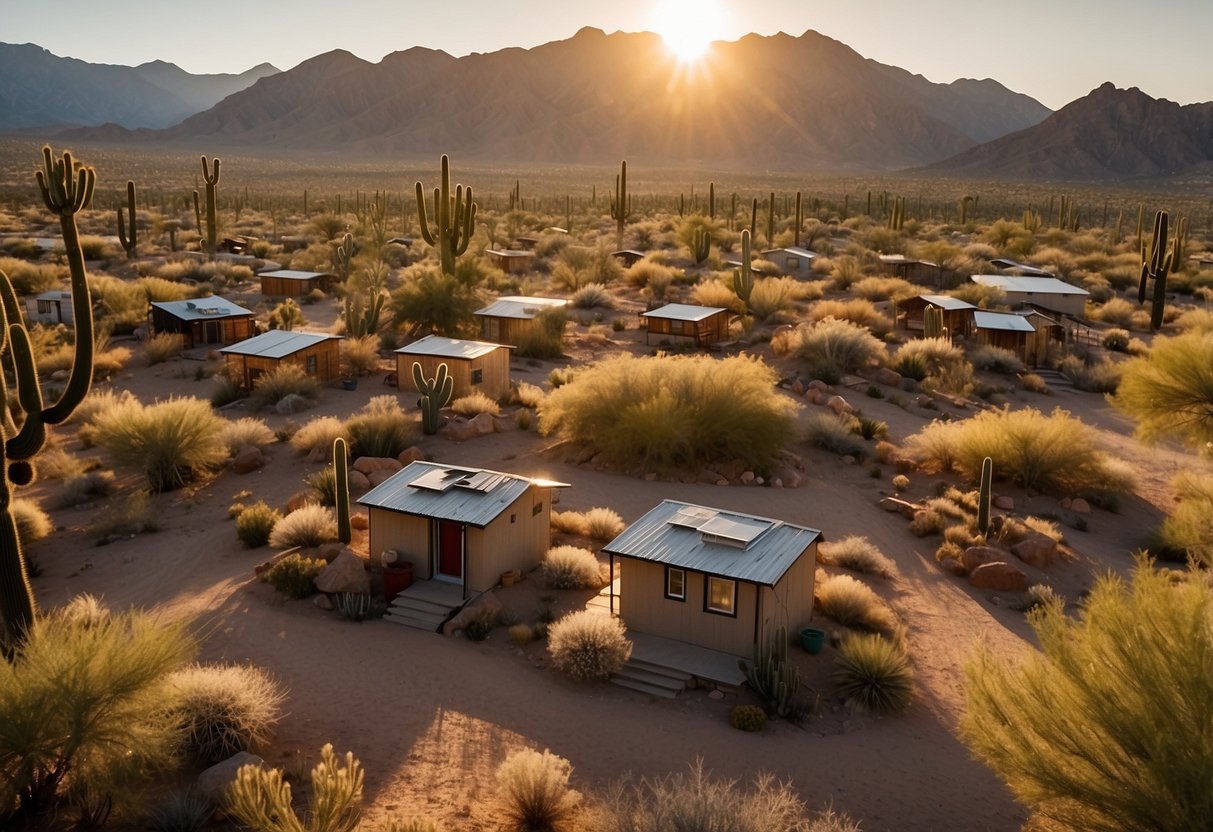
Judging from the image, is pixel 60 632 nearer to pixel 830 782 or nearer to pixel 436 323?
pixel 830 782

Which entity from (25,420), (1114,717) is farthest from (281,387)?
(1114,717)

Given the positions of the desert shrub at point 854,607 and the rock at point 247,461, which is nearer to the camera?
the desert shrub at point 854,607

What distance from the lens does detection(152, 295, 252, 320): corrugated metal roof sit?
33.7 metres

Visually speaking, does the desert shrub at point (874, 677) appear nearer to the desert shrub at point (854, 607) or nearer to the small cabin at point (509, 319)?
the desert shrub at point (854, 607)

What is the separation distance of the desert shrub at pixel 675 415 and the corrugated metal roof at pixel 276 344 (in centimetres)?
890

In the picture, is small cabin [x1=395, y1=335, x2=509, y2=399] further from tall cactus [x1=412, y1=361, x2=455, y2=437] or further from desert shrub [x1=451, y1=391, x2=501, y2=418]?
tall cactus [x1=412, y1=361, x2=455, y2=437]

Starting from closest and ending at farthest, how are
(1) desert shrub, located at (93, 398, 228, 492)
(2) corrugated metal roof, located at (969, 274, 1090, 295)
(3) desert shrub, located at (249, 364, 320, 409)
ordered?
1. (1) desert shrub, located at (93, 398, 228, 492)
2. (3) desert shrub, located at (249, 364, 320, 409)
3. (2) corrugated metal roof, located at (969, 274, 1090, 295)

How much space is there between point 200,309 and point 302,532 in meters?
19.3

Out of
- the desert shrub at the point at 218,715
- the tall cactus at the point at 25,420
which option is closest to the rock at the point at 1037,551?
the desert shrub at the point at 218,715

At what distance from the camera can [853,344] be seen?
31.5m

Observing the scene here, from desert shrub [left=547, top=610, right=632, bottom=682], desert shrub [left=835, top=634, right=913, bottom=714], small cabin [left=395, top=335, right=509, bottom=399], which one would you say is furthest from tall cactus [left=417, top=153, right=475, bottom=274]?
desert shrub [left=835, top=634, right=913, bottom=714]

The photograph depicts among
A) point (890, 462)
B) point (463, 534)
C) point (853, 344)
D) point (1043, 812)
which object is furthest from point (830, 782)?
point (853, 344)

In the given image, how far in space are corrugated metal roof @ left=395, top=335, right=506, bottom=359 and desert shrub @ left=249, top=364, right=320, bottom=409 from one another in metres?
2.69

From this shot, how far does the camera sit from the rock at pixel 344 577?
16.0 m
